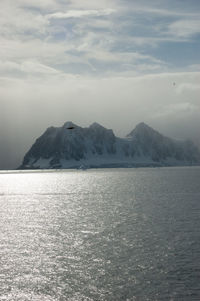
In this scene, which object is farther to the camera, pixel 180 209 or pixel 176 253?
pixel 180 209

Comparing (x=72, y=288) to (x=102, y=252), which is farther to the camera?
(x=102, y=252)

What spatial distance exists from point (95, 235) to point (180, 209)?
35675 mm

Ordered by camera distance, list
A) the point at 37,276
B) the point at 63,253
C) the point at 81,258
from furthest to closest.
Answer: the point at 63,253 → the point at 81,258 → the point at 37,276

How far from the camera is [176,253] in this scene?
45094 millimetres

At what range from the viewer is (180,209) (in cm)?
8850

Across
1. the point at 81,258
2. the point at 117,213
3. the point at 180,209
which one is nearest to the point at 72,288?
the point at 81,258

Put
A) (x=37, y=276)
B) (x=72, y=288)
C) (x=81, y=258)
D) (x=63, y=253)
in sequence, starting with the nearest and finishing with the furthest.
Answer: (x=72, y=288) → (x=37, y=276) → (x=81, y=258) → (x=63, y=253)

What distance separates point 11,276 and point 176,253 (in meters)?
18.8

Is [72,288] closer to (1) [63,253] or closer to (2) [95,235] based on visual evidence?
(1) [63,253]

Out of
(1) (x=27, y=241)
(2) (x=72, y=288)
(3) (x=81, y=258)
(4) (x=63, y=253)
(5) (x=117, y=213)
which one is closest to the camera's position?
(2) (x=72, y=288)

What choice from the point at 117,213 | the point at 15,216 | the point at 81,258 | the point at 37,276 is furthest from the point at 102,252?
the point at 15,216

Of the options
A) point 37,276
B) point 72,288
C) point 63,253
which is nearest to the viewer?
point 72,288

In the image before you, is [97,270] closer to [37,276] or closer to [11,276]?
[37,276]

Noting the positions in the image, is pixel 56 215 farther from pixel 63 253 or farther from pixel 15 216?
pixel 63 253
